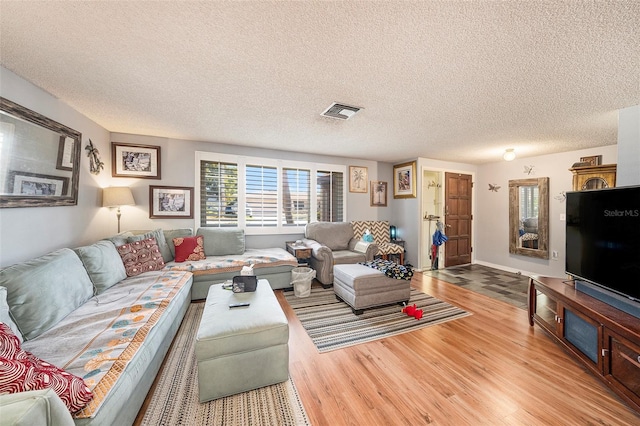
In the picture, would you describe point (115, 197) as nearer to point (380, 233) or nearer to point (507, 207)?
point (380, 233)

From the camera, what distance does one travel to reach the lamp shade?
10.0 ft

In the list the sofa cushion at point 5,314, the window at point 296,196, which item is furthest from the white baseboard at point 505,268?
the sofa cushion at point 5,314

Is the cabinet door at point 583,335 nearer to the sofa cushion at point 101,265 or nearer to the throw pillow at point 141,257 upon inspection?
the sofa cushion at point 101,265

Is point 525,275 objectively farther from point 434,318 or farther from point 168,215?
point 168,215

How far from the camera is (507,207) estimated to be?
4953 mm

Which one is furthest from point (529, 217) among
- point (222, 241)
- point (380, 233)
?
point (222, 241)

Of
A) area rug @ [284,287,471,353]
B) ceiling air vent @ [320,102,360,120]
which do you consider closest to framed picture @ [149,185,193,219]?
area rug @ [284,287,471,353]

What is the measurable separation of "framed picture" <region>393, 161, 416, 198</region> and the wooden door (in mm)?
857

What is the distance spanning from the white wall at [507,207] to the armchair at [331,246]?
3.21 m

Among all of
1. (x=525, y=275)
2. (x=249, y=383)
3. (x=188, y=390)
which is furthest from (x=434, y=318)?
(x=525, y=275)

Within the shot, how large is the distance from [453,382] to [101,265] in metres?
3.28

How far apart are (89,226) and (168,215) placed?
956 millimetres

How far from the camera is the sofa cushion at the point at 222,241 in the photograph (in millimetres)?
3590

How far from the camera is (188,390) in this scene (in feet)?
5.48
